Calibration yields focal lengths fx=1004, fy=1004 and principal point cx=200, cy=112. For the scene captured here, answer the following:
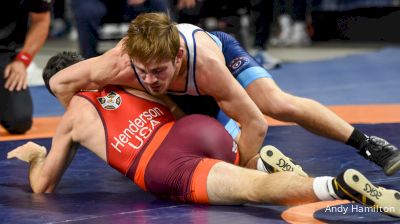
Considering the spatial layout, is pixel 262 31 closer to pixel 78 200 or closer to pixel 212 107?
pixel 212 107

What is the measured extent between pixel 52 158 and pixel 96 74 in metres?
0.45

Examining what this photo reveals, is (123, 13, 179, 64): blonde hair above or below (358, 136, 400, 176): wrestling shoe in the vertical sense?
above

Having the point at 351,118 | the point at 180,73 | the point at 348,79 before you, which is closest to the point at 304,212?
A: the point at 180,73

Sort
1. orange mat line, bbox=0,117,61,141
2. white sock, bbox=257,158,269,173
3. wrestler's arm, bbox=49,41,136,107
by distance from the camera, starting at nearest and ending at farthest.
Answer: wrestler's arm, bbox=49,41,136,107 → white sock, bbox=257,158,269,173 → orange mat line, bbox=0,117,61,141

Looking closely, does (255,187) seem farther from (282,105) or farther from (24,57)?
(24,57)

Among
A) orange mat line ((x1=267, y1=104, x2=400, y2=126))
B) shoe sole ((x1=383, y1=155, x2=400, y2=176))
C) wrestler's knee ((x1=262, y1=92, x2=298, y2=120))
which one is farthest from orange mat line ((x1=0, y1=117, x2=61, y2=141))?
shoe sole ((x1=383, y1=155, x2=400, y2=176))

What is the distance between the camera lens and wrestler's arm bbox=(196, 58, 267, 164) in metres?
4.45

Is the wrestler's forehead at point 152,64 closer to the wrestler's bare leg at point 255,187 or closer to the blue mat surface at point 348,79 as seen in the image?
the wrestler's bare leg at point 255,187

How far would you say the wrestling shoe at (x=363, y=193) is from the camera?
384 centimetres

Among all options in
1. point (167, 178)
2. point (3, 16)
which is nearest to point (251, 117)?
point (167, 178)

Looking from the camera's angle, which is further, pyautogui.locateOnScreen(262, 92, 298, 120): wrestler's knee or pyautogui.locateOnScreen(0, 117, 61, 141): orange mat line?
pyautogui.locateOnScreen(0, 117, 61, 141): orange mat line

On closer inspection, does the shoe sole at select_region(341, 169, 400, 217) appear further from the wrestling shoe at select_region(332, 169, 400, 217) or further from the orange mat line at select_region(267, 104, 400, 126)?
the orange mat line at select_region(267, 104, 400, 126)

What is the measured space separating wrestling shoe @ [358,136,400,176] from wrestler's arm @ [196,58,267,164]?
2.02 feet

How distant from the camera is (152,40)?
4.25m
